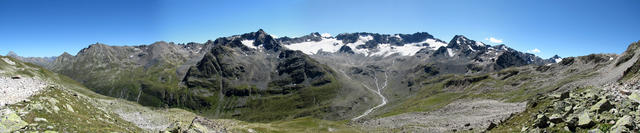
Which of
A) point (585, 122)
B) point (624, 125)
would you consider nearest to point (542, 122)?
point (585, 122)

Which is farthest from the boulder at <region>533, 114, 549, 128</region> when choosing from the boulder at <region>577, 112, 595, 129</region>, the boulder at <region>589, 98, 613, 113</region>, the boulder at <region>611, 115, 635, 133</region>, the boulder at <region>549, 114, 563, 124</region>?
the boulder at <region>611, 115, 635, 133</region>

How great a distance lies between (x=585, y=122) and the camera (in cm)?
2252

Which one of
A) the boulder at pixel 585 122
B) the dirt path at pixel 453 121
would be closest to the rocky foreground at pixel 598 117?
the boulder at pixel 585 122

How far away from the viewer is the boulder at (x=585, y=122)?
73.4 feet

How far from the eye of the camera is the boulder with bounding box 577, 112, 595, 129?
2236 cm

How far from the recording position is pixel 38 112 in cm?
3844

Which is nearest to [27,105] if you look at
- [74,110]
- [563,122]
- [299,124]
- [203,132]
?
[74,110]

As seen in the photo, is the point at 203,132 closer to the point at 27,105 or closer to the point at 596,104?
the point at 27,105

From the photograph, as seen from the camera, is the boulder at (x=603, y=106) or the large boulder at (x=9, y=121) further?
the large boulder at (x=9, y=121)

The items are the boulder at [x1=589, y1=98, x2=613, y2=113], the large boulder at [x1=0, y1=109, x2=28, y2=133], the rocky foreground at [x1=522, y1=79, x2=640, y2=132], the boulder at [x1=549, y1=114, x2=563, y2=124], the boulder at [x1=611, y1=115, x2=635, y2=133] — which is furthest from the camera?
the large boulder at [x1=0, y1=109, x2=28, y2=133]

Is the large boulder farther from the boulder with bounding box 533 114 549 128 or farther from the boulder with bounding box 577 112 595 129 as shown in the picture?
the boulder with bounding box 533 114 549 128

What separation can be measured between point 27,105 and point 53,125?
6.96 metres

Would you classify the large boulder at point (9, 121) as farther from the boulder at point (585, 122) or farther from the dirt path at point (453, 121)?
the dirt path at point (453, 121)

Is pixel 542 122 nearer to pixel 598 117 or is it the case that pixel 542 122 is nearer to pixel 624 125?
pixel 598 117
